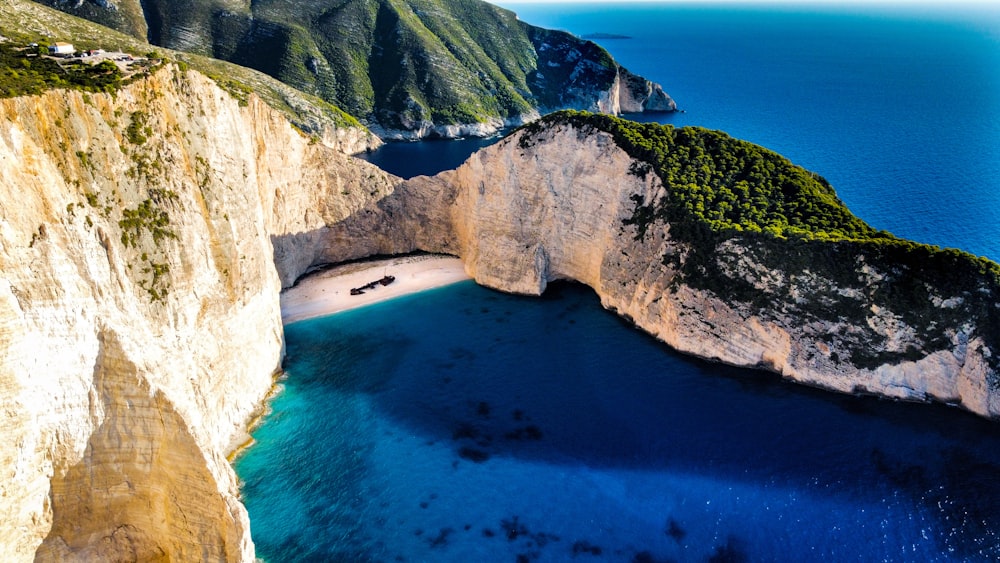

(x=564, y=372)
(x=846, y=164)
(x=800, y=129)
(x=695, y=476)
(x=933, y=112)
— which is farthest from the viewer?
(x=933, y=112)

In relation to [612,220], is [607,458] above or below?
below

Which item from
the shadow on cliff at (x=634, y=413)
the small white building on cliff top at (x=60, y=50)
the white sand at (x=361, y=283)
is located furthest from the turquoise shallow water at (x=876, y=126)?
the small white building on cliff top at (x=60, y=50)

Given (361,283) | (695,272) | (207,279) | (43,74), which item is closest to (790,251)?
(695,272)

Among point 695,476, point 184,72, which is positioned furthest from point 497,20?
point 695,476

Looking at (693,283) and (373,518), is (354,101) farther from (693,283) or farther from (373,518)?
(373,518)

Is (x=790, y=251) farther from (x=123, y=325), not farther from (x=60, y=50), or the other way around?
(x=60, y=50)

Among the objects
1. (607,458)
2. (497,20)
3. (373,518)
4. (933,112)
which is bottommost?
(373,518)

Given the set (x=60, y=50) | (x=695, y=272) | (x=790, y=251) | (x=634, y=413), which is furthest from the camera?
(x=695, y=272)
